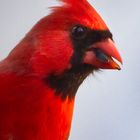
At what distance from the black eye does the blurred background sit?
64cm

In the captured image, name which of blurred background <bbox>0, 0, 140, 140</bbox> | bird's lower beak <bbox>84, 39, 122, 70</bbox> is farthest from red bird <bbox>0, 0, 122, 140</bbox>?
blurred background <bbox>0, 0, 140, 140</bbox>

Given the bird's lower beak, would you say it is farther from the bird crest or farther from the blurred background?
the blurred background

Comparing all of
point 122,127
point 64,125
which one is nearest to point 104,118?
point 122,127

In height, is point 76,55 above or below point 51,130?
above

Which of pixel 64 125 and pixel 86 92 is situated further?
pixel 86 92

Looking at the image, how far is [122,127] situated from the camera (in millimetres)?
1979

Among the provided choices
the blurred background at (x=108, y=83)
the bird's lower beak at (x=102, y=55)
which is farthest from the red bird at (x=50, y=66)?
the blurred background at (x=108, y=83)

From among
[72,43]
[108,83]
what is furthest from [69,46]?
[108,83]

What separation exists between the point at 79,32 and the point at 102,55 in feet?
0.29

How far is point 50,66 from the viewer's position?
128 cm

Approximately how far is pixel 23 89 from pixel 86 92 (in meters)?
0.70

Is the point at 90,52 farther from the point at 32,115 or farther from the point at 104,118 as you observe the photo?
the point at 104,118

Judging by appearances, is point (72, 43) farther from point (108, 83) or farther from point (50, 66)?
point (108, 83)

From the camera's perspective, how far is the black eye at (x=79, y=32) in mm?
1269
